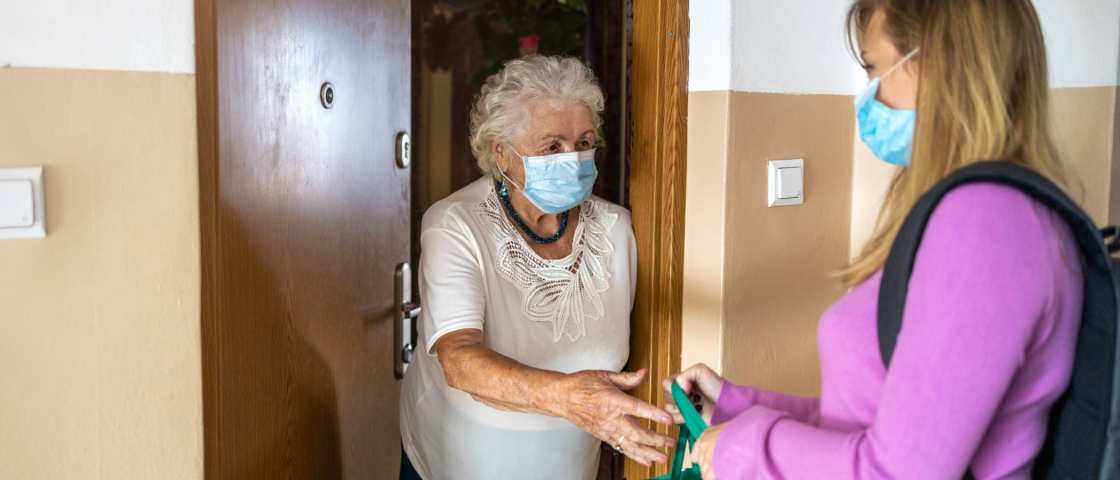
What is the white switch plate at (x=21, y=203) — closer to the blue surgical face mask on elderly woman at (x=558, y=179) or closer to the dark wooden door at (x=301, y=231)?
the dark wooden door at (x=301, y=231)

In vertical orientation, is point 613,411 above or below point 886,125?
below

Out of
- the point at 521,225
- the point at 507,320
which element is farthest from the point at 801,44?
the point at 507,320

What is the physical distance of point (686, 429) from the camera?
131 centimetres

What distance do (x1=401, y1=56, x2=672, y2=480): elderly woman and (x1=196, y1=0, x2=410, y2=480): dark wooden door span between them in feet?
0.74

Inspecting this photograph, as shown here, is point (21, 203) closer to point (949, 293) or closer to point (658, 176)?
point (949, 293)

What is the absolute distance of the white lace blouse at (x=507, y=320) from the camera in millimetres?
1738

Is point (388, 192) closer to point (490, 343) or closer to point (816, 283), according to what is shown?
point (490, 343)

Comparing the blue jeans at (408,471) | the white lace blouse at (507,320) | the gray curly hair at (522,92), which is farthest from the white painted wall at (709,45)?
the blue jeans at (408,471)

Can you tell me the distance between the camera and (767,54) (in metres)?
1.91

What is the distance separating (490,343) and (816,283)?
753mm

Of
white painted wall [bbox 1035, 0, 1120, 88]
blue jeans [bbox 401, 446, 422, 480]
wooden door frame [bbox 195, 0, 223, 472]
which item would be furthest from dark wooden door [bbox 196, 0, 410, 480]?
white painted wall [bbox 1035, 0, 1120, 88]

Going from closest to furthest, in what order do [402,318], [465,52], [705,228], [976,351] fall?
1. [976,351]
2. [705,228]
3. [402,318]
4. [465,52]

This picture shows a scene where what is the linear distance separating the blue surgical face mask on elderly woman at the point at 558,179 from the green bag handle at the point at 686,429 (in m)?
0.57

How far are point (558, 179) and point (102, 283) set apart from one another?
0.83 m
